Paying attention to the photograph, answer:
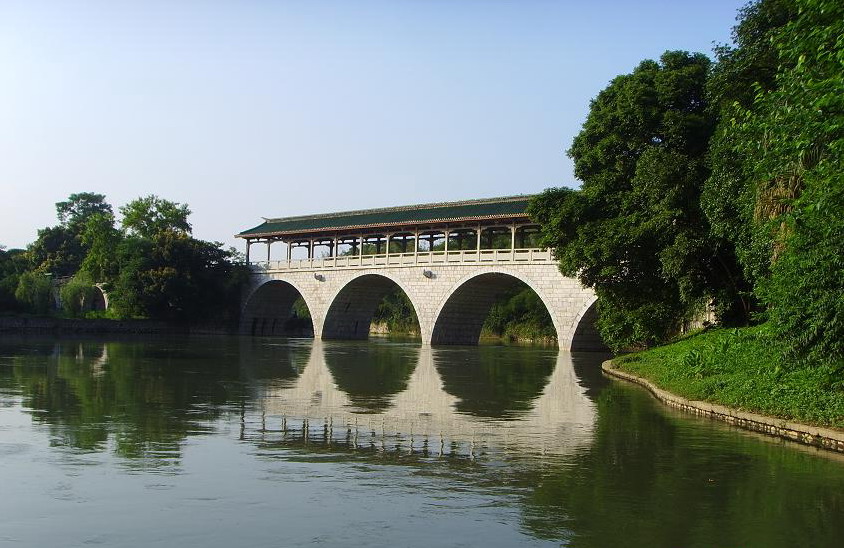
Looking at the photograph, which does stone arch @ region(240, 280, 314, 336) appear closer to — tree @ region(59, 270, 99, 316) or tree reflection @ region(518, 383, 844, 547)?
tree @ region(59, 270, 99, 316)

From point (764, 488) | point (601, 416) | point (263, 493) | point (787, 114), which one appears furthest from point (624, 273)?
point (263, 493)

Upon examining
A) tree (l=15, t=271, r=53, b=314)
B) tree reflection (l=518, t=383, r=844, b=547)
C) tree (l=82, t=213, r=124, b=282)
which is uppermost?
tree (l=82, t=213, r=124, b=282)

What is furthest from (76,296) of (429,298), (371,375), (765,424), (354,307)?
(765,424)

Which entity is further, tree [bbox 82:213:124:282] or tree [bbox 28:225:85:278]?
tree [bbox 28:225:85:278]

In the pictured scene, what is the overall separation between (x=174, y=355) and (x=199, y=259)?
25.4m

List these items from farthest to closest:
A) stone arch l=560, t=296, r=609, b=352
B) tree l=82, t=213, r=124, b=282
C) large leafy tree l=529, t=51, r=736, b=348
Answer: tree l=82, t=213, r=124, b=282 → stone arch l=560, t=296, r=609, b=352 → large leafy tree l=529, t=51, r=736, b=348

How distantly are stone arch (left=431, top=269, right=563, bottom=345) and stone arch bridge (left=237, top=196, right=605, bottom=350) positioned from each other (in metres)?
0.06

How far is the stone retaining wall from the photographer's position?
10.7m

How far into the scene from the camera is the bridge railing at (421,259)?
37625 mm

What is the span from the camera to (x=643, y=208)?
24.0 m

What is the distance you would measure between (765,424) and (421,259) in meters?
31.7

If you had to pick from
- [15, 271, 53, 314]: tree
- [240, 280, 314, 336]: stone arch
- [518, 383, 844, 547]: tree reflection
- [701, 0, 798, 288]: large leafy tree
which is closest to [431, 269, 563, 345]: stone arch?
[240, 280, 314, 336]: stone arch

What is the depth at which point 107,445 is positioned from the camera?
975 centimetres

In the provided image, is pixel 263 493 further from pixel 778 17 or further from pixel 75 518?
pixel 778 17
